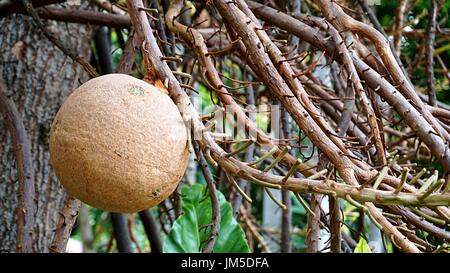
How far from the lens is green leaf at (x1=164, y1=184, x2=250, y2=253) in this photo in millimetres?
1470

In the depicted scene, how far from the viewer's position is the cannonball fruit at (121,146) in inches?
28.9

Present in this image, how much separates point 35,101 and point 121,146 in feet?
4.10

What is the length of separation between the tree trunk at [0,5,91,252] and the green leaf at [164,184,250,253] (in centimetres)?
45

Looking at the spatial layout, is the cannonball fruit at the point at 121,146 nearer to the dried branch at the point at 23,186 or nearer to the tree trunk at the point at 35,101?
the dried branch at the point at 23,186

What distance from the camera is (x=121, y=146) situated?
0.73m

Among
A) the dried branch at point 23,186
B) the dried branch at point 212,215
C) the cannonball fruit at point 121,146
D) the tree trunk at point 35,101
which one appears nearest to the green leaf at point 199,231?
the dried branch at point 212,215

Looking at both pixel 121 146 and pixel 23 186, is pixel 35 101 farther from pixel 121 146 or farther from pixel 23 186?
pixel 121 146

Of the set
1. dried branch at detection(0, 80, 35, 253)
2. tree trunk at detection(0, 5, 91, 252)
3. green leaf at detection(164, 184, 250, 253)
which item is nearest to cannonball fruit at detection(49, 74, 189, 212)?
dried branch at detection(0, 80, 35, 253)

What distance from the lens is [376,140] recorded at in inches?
41.0

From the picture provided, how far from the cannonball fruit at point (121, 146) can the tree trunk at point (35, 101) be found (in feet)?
3.60

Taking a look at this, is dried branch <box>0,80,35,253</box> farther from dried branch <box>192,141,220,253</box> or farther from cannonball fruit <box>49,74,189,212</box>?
cannonball fruit <box>49,74,189,212</box>

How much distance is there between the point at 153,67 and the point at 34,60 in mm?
1205

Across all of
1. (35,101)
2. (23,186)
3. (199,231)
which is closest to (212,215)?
(199,231)
